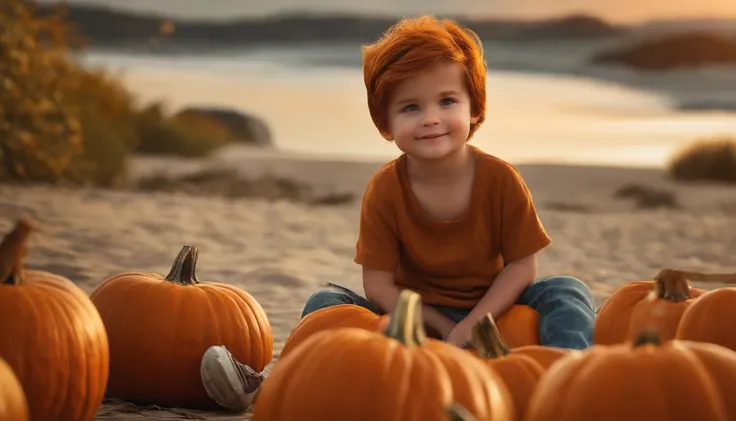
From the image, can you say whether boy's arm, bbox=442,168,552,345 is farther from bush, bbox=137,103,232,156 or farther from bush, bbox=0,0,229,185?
bush, bbox=137,103,232,156

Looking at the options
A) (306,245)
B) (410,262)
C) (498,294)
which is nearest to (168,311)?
(410,262)

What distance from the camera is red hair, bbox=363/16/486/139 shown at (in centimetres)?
368

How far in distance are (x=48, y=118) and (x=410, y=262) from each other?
780 cm

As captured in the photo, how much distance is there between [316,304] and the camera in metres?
3.82

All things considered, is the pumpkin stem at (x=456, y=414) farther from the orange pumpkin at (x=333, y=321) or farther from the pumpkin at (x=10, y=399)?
the orange pumpkin at (x=333, y=321)

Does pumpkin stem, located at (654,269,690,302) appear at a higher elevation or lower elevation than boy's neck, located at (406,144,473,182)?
lower

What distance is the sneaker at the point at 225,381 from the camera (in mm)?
3557

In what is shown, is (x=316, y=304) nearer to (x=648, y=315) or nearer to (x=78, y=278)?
(x=648, y=315)

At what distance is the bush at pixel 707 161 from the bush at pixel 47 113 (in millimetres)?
8707

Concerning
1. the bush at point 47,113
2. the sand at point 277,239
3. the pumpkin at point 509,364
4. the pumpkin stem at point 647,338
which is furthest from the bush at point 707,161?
the pumpkin stem at point 647,338

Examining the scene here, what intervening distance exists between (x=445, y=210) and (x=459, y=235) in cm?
9

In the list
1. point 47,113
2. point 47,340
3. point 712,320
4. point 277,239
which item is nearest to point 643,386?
point 712,320

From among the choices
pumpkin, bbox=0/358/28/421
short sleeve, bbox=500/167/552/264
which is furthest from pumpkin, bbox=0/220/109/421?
short sleeve, bbox=500/167/552/264

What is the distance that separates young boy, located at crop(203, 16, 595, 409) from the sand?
0.93 m
